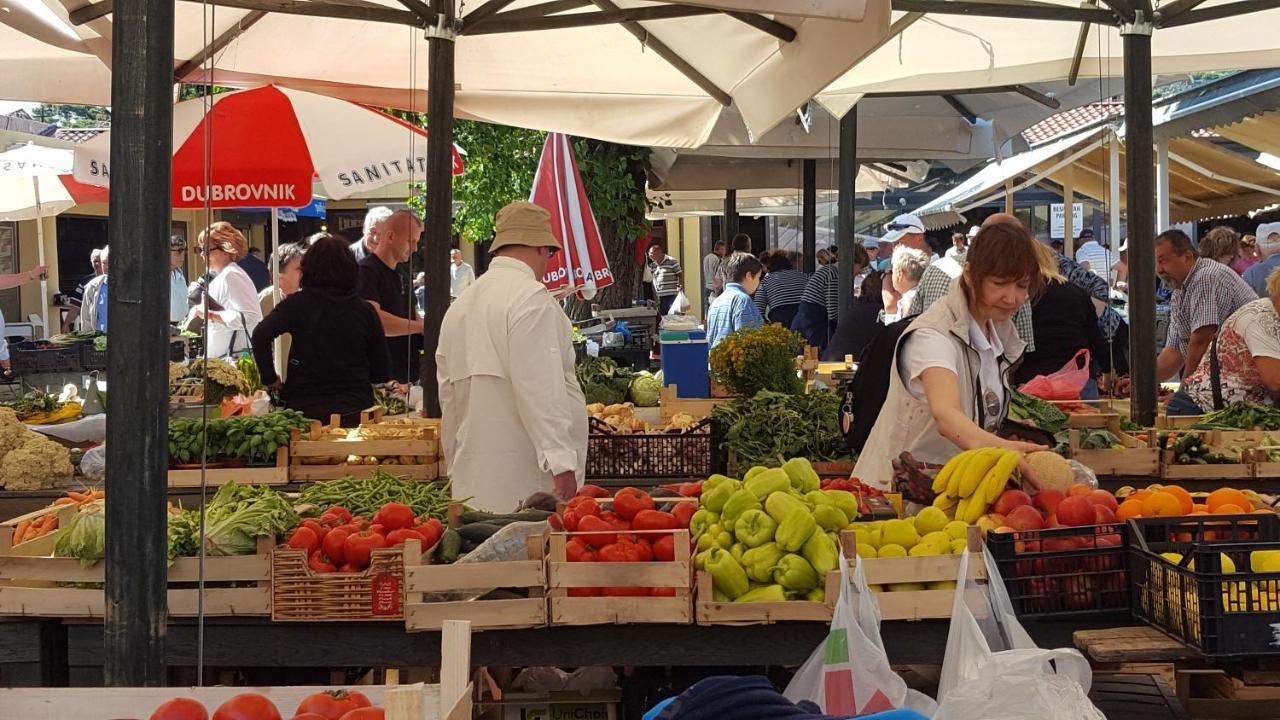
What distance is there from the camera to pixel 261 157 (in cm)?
838

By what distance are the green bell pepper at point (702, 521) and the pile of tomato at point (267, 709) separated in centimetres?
143

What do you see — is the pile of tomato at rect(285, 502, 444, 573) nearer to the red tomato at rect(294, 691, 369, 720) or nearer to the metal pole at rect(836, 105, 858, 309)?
the red tomato at rect(294, 691, 369, 720)

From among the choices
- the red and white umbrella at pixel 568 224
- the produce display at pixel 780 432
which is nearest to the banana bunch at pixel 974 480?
the produce display at pixel 780 432

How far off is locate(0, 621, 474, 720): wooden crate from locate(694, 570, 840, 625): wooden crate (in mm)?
1093

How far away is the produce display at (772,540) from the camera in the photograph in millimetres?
3912

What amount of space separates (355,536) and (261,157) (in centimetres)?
485

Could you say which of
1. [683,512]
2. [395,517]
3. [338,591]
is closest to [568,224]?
[395,517]

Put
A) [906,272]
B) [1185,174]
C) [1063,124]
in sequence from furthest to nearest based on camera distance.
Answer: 1. [1185,174]
2. [1063,124]
3. [906,272]

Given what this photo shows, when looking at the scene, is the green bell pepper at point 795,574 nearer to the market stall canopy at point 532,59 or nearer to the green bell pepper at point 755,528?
the green bell pepper at point 755,528

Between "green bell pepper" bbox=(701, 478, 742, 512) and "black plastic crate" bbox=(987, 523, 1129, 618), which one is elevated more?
"green bell pepper" bbox=(701, 478, 742, 512)

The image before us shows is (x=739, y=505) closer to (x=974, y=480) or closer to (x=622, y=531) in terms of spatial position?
(x=622, y=531)

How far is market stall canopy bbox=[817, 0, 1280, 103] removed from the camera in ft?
23.7

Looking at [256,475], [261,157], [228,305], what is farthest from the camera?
[228,305]

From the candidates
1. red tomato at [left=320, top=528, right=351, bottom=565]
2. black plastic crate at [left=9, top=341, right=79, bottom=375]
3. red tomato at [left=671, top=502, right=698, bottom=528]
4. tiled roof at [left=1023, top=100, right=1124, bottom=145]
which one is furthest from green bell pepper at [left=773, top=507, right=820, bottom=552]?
tiled roof at [left=1023, top=100, right=1124, bottom=145]
